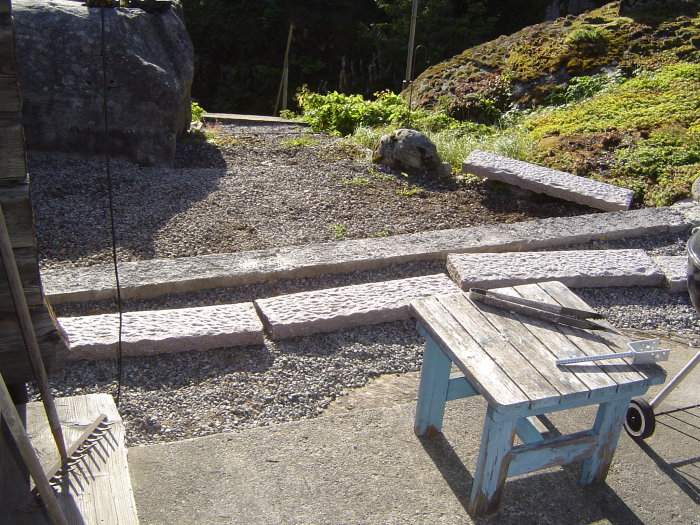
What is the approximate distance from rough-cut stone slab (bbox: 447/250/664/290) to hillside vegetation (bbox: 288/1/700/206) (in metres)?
1.26

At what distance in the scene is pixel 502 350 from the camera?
2.79m

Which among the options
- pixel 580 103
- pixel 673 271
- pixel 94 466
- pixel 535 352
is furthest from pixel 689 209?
pixel 94 466

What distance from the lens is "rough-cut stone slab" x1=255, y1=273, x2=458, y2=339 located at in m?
3.90

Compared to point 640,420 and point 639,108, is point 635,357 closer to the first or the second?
point 640,420

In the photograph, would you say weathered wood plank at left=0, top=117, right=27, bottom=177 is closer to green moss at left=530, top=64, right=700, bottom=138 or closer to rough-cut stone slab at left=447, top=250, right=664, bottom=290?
rough-cut stone slab at left=447, top=250, right=664, bottom=290

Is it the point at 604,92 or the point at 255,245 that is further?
the point at 604,92

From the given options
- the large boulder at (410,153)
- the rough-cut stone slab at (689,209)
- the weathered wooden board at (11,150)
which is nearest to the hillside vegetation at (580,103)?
the rough-cut stone slab at (689,209)

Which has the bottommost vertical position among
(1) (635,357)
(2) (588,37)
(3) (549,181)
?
(1) (635,357)

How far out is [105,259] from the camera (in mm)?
4715

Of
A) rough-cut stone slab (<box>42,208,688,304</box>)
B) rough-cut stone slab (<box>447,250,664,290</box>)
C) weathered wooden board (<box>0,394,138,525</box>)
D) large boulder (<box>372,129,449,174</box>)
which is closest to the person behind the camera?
weathered wooden board (<box>0,394,138,525</box>)

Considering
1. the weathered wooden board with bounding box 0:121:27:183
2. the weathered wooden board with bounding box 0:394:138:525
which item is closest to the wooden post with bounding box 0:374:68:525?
the weathered wooden board with bounding box 0:394:138:525

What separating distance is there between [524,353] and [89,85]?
16.6ft

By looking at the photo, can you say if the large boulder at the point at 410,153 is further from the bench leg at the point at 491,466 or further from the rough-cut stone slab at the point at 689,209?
the bench leg at the point at 491,466

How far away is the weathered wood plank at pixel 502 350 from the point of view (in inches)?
99.6
